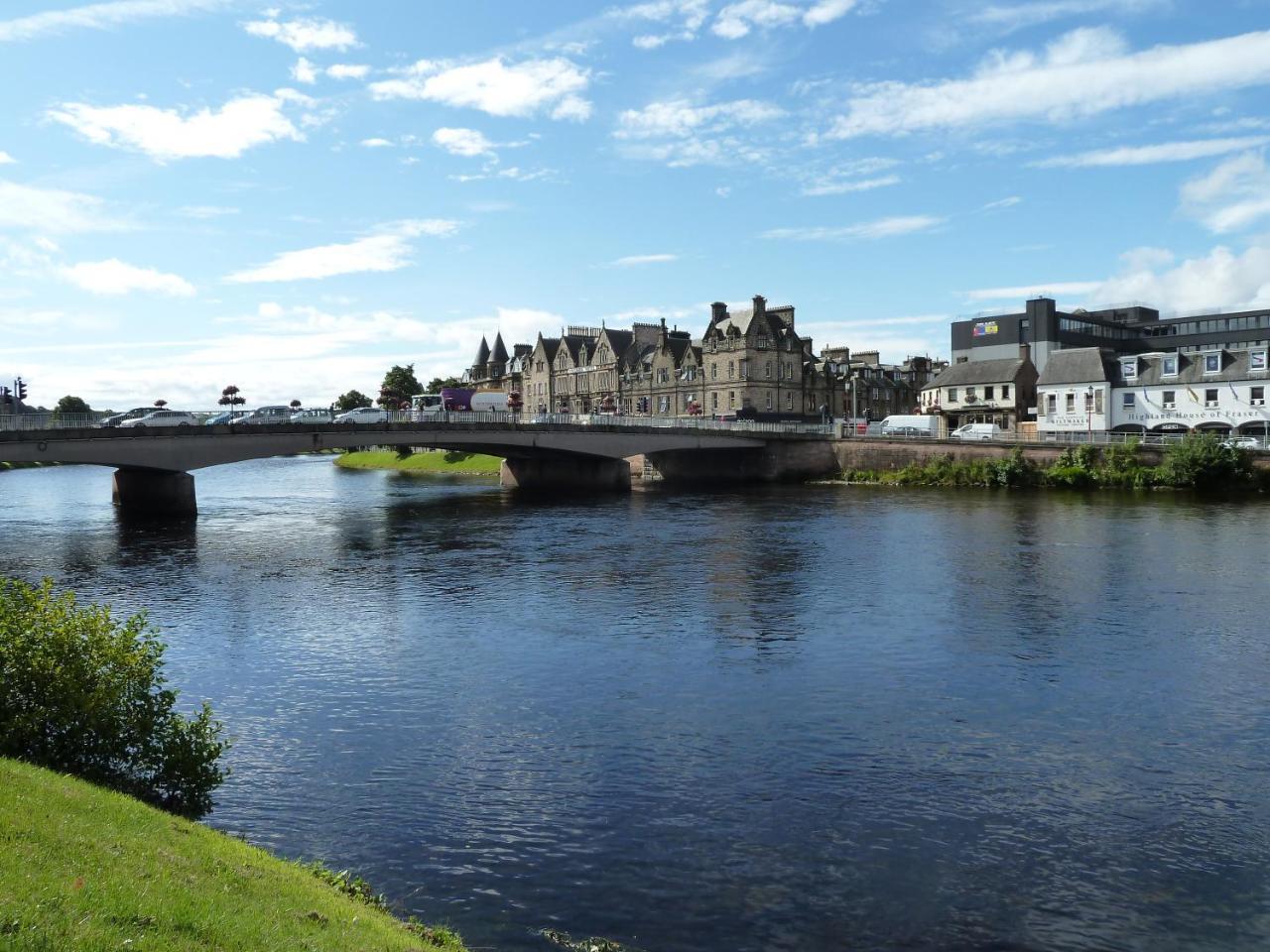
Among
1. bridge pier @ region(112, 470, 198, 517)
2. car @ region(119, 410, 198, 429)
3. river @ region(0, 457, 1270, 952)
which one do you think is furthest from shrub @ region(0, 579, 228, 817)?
bridge pier @ region(112, 470, 198, 517)

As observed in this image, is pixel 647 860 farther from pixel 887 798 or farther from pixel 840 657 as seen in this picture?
pixel 840 657

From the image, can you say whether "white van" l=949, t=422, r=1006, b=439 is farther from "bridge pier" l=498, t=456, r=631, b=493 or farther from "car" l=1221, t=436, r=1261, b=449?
"bridge pier" l=498, t=456, r=631, b=493

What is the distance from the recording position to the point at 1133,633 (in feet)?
95.5

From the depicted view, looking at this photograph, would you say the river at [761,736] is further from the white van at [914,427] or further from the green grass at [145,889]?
Result: the white van at [914,427]

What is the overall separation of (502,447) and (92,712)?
7794 cm

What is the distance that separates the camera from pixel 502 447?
303 feet

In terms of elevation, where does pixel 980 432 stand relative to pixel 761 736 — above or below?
above

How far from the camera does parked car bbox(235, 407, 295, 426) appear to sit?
7325 cm

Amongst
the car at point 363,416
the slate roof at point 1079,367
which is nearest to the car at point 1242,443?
the slate roof at point 1079,367

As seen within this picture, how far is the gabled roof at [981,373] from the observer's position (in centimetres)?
11725

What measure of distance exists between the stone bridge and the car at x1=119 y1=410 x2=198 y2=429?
2407 millimetres

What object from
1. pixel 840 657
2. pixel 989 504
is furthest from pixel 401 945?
pixel 989 504

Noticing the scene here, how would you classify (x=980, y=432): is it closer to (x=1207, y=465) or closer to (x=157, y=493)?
(x=1207, y=465)

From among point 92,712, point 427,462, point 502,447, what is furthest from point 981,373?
point 92,712
